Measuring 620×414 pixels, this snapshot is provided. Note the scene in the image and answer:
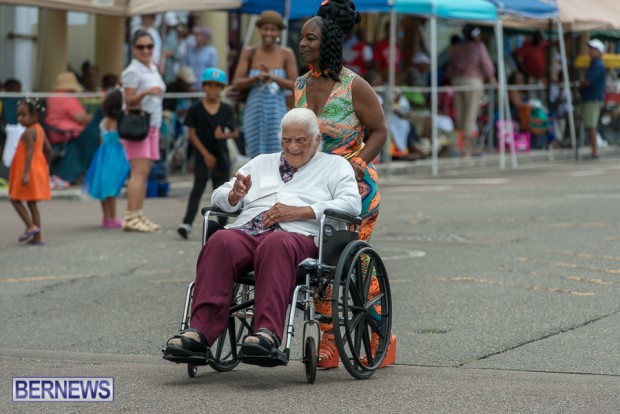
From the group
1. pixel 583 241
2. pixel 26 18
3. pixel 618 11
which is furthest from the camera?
pixel 618 11

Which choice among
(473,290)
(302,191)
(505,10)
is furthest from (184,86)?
(302,191)

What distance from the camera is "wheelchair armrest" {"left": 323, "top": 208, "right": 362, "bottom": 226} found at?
7028 mm

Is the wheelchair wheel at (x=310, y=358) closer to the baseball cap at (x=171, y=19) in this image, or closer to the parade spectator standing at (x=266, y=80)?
the parade spectator standing at (x=266, y=80)

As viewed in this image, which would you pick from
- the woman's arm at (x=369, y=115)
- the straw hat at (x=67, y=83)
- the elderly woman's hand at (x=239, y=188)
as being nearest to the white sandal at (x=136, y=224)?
the straw hat at (x=67, y=83)

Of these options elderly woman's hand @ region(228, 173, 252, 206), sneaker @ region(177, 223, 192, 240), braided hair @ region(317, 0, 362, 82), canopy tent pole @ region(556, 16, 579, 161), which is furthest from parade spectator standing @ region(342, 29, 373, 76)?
elderly woman's hand @ region(228, 173, 252, 206)

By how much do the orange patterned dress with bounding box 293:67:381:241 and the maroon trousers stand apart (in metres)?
0.74

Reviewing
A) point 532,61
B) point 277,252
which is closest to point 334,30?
point 277,252

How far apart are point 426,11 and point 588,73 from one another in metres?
7.23

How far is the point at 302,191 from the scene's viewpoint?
730 centimetres

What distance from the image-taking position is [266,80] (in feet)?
43.8

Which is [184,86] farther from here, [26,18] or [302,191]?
[302,191]

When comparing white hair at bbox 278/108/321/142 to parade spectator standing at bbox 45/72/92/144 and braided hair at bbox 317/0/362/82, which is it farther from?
parade spectator standing at bbox 45/72/92/144

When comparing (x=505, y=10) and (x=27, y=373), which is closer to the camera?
(x=27, y=373)

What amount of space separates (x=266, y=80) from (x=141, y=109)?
1.62 metres
